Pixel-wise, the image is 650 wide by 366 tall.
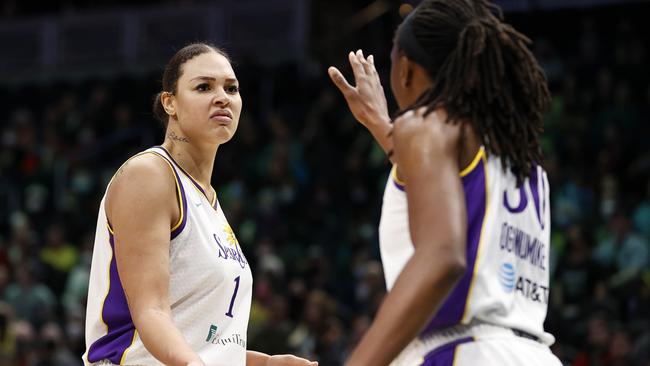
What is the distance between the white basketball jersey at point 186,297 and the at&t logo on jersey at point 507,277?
1412mm

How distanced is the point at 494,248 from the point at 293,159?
39.3 ft

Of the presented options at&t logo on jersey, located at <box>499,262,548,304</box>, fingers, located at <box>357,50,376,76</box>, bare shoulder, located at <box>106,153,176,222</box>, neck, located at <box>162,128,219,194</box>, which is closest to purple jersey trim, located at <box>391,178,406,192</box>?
at&t logo on jersey, located at <box>499,262,548,304</box>

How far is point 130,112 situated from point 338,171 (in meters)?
4.38

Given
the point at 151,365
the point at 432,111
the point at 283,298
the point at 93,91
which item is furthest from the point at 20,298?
the point at 432,111

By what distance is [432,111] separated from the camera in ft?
9.47

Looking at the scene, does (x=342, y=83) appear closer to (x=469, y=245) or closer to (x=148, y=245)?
(x=148, y=245)

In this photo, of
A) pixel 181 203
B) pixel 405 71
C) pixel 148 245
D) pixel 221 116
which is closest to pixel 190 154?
pixel 221 116

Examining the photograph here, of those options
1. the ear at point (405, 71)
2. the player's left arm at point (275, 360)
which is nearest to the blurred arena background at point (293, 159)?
the player's left arm at point (275, 360)

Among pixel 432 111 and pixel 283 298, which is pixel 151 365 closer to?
pixel 432 111

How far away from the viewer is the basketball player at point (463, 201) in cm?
270

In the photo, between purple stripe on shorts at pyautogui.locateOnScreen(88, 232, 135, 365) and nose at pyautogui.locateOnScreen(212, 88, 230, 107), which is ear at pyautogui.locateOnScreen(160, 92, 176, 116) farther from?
purple stripe on shorts at pyautogui.locateOnScreen(88, 232, 135, 365)

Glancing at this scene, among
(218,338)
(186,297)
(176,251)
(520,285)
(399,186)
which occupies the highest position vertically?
(399,186)

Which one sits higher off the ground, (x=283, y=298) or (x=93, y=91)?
(x=93, y=91)

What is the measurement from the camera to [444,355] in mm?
2877
